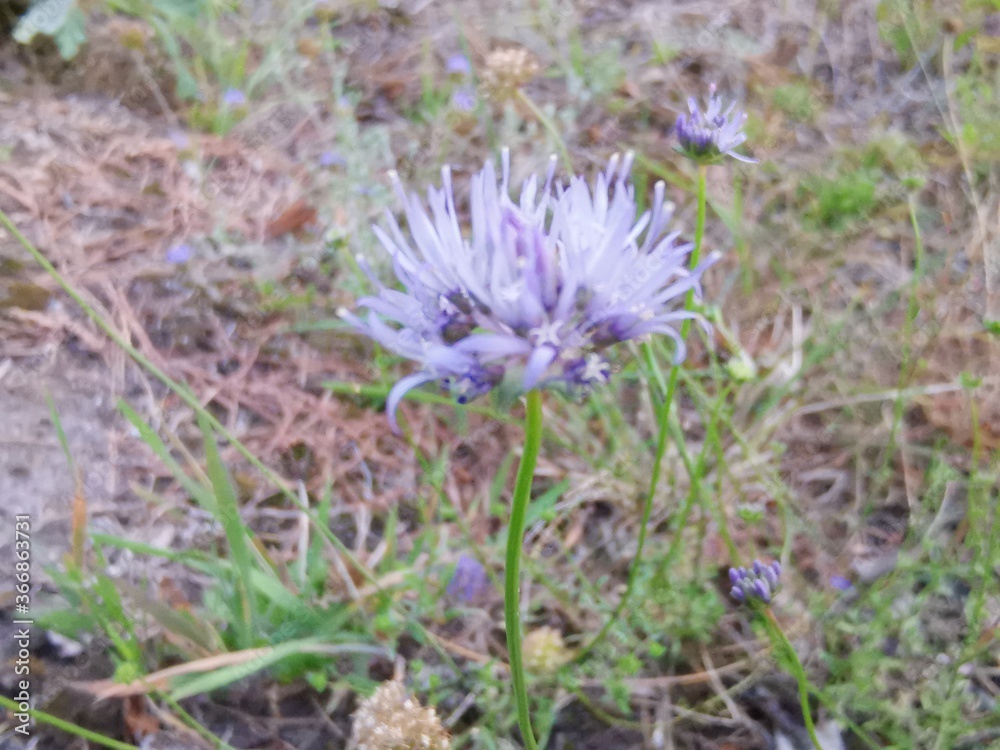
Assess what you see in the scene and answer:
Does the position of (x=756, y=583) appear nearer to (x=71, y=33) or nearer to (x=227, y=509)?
(x=227, y=509)

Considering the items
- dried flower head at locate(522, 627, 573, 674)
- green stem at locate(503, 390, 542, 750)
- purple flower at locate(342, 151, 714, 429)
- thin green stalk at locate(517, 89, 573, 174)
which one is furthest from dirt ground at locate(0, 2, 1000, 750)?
purple flower at locate(342, 151, 714, 429)

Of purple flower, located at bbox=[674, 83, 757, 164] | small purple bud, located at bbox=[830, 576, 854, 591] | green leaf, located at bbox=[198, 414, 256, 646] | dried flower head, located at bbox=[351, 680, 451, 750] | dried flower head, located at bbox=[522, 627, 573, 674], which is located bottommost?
small purple bud, located at bbox=[830, 576, 854, 591]

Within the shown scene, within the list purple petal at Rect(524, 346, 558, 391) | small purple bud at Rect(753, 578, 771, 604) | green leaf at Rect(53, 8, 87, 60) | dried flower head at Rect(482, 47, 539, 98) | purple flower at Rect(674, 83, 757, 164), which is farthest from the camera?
green leaf at Rect(53, 8, 87, 60)

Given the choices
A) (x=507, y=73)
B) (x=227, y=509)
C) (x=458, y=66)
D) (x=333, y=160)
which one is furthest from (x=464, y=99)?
(x=227, y=509)

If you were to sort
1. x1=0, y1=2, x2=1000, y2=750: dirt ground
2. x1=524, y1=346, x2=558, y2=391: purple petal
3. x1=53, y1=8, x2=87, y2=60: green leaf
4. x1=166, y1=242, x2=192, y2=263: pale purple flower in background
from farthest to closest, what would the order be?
x1=53, y1=8, x2=87, y2=60: green leaf → x1=166, y1=242, x2=192, y2=263: pale purple flower in background → x1=0, y1=2, x2=1000, y2=750: dirt ground → x1=524, y1=346, x2=558, y2=391: purple petal

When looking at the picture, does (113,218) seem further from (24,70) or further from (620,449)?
(620,449)

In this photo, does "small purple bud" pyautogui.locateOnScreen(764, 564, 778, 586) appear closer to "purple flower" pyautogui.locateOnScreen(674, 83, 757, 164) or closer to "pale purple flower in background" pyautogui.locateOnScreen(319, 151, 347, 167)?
"purple flower" pyautogui.locateOnScreen(674, 83, 757, 164)
